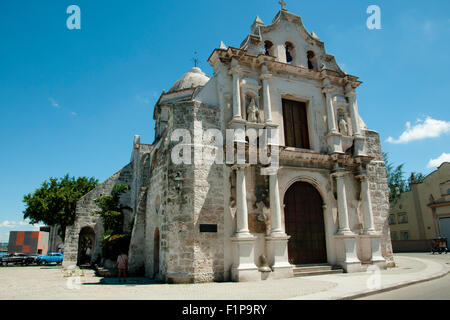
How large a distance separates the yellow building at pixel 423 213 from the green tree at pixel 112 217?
27.0 meters

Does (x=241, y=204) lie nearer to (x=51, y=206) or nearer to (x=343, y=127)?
(x=343, y=127)

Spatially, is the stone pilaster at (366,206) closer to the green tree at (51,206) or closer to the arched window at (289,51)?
the arched window at (289,51)

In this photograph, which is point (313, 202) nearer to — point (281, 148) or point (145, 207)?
point (281, 148)

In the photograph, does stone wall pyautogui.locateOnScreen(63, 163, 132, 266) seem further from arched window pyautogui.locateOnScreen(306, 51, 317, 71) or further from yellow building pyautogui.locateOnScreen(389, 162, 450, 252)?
yellow building pyautogui.locateOnScreen(389, 162, 450, 252)

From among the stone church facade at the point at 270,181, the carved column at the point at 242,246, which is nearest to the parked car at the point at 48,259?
the stone church facade at the point at 270,181

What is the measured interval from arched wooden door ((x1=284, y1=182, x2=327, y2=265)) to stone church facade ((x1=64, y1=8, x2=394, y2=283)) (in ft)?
0.14

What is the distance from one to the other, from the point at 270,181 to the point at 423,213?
973 inches

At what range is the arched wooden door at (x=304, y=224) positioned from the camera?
12.3m

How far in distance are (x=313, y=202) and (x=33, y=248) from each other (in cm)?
4593

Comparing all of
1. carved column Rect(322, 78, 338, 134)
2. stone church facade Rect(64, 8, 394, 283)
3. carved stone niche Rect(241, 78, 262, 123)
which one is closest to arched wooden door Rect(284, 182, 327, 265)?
stone church facade Rect(64, 8, 394, 283)

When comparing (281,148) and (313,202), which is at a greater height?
(281,148)
